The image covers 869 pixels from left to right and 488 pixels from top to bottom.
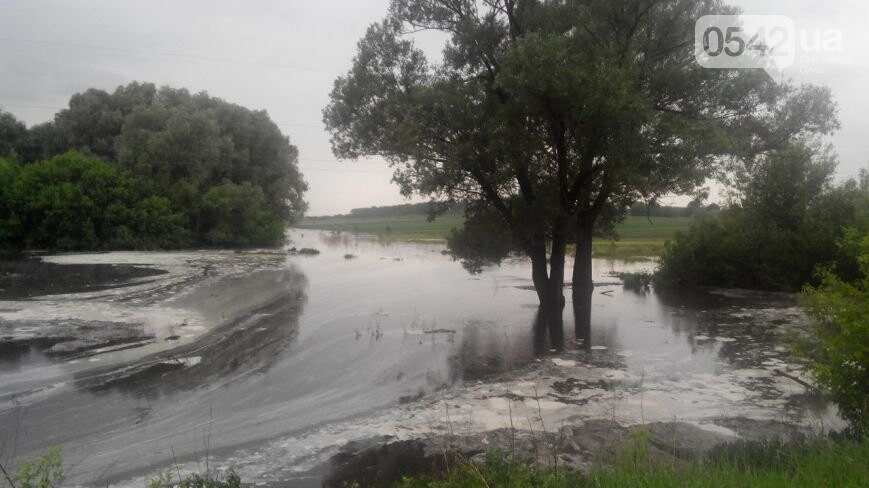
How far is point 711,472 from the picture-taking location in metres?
5.05

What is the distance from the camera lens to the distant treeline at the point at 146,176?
38.7 metres

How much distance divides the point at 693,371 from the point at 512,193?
7.45m

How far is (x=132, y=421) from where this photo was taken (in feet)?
26.9

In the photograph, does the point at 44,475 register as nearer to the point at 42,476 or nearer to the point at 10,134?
the point at 42,476

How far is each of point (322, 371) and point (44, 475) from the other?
16.8ft

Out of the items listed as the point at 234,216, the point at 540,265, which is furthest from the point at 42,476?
the point at 234,216

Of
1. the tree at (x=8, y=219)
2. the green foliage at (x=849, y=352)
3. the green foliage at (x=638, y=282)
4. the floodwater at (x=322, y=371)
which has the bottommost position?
the floodwater at (x=322, y=371)

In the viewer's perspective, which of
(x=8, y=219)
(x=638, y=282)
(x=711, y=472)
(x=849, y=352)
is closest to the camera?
(x=711, y=472)

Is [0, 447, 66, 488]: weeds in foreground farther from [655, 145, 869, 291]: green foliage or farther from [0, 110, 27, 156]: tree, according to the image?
[0, 110, 27, 156]: tree

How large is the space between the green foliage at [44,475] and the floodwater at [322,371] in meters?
0.34

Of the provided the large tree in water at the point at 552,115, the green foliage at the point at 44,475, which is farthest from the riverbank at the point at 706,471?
the large tree in water at the point at 552,115

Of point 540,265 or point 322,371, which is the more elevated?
point 540,265

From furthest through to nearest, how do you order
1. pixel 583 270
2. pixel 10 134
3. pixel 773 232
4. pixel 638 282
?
pixel 10 134
pixel 638 282
pixel 773 232
pixel 583 270

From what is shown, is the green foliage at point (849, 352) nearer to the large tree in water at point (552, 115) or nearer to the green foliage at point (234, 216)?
the large tree in water at point (552, 115)
